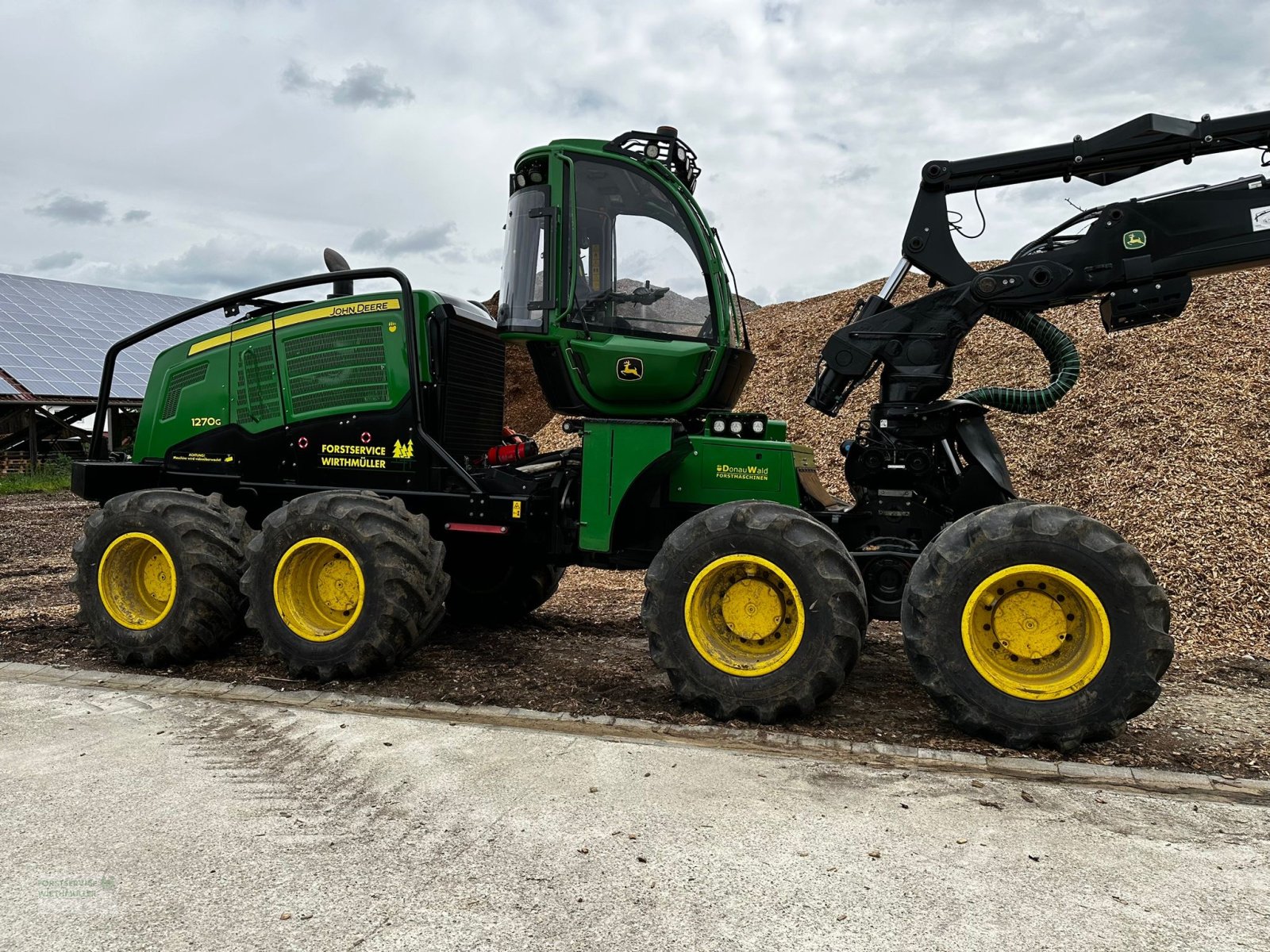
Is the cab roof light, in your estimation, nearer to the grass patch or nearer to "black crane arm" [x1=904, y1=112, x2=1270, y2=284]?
"black crane arm" [x1=904, y1=112, x2=1270, y2=284]

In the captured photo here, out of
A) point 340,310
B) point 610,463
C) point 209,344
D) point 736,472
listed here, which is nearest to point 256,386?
point 209,344

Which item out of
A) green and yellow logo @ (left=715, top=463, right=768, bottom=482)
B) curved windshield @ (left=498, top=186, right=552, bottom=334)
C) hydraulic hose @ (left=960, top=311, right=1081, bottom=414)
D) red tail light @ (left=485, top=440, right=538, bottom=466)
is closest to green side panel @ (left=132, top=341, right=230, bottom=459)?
red tail light @ (left=485, top=440, right=538, bottom=466)

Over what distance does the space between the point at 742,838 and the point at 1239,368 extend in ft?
32.5

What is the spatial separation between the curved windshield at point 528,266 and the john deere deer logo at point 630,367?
55 centimetres

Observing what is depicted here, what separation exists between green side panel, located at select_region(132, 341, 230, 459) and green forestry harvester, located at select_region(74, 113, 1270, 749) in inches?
1.0

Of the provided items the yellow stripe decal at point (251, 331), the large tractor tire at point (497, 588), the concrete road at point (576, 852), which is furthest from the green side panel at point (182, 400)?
the concrete road at point (576, 852)

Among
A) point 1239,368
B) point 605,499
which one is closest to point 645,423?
point 605,499

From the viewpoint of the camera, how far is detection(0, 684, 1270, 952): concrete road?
121 inches

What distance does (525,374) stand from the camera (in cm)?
2131

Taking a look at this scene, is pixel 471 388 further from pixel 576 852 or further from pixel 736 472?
pixel 576 852

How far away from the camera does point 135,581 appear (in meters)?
6.63

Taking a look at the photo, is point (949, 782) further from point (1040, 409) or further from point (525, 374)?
point (525, 374)

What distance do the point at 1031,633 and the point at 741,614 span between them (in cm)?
143

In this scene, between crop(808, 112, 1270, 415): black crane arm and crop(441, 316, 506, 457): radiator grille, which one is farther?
crop(441, 316, 506, 457): radiator grille
